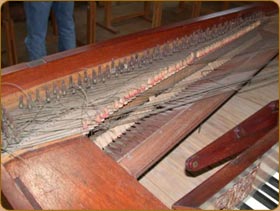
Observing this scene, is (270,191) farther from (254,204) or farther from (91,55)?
(91,55)

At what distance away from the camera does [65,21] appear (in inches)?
124

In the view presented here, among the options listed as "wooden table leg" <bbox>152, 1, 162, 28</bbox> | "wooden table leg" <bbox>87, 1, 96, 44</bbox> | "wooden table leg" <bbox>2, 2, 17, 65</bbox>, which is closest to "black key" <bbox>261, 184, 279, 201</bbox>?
"wooden table leg" <bbox>2, 2, 17, 65</bbox>

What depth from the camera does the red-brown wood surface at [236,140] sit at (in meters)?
1.30

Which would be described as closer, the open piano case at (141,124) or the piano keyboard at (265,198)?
the open piano case at (141,124)

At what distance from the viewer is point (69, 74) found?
5.51 ft

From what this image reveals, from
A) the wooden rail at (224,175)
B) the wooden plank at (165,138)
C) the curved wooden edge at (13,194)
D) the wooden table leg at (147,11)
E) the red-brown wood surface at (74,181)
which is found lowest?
the wooden table leg at (147,11)

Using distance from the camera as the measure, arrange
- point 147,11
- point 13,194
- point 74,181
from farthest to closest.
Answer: point 147,11, point 74,181, point 13,194

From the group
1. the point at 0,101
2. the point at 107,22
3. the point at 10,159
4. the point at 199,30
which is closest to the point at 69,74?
the point at 0,101

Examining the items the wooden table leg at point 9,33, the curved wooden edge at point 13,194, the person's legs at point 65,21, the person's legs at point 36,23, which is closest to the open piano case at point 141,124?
the curved wooden edge at point 13,194

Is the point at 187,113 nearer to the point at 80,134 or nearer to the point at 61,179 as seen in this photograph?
the point at 80,134

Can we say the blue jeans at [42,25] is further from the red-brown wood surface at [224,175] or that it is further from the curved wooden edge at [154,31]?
the red-brown wood surface at [224,175]

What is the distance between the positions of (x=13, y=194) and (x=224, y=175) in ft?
2.25

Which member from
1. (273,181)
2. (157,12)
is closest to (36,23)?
(273,181)

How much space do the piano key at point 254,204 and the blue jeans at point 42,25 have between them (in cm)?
210
